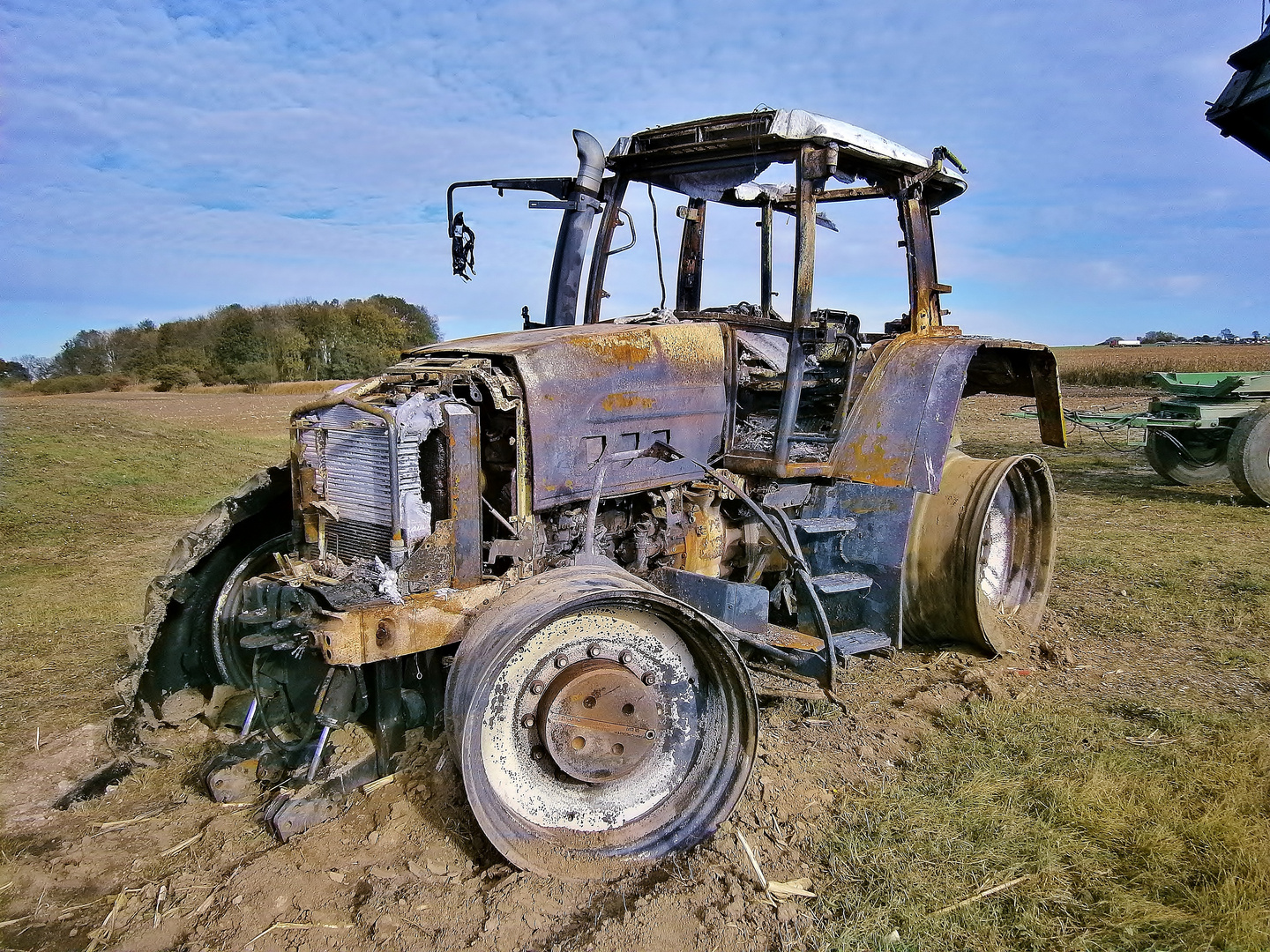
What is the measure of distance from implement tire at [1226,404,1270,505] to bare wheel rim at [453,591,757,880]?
776 cm

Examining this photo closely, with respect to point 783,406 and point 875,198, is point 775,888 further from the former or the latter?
point 875,198

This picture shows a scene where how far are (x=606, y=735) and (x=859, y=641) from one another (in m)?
1.49

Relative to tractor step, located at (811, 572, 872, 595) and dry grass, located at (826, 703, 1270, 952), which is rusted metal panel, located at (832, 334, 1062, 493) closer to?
tractor step, located at (811, 572, 872, 595)

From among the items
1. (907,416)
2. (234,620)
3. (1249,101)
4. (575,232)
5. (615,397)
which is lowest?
(234,620)

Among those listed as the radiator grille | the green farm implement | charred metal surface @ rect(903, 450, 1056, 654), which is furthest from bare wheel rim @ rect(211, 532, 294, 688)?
the green farm implement

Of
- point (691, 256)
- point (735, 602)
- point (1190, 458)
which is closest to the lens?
point (735, 602)

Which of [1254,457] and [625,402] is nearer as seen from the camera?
[625,402]

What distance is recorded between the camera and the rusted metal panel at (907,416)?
4.00 m

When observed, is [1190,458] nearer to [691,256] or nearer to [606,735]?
[691,256]

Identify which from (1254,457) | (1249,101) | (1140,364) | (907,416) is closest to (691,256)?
(907,416)

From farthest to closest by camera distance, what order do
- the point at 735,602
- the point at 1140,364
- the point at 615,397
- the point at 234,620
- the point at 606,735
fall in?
1. the point at 1140,364
2. the point at 234,620
3. the point at 615,397
4. the point at 735,602
5. the point at 606,735

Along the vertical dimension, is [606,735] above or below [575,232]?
below

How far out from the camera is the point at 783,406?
3922 millimetres

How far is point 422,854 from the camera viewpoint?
2.75 m
